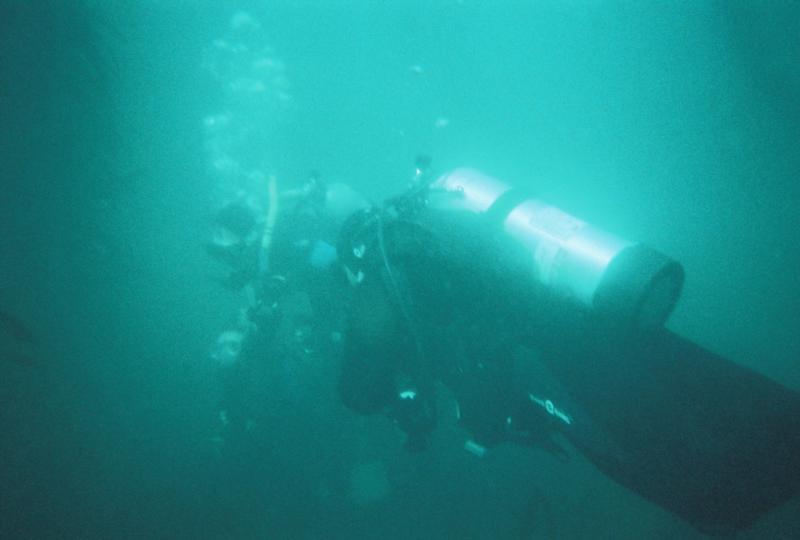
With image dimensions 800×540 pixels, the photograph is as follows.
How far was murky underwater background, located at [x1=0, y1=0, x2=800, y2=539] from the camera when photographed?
6660 millimetres

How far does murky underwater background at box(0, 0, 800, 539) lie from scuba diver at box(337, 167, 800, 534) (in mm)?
799

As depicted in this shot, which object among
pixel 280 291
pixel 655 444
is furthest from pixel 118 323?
pixel 655 444

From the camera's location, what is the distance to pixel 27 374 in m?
7.46

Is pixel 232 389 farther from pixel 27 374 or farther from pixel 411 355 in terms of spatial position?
pixel 27 374

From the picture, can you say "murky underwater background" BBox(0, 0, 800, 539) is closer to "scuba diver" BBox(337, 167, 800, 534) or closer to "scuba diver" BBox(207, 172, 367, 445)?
"scuba diver" BBox(207, 172, 367, 445)

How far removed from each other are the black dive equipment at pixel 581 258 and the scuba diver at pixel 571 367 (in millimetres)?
12

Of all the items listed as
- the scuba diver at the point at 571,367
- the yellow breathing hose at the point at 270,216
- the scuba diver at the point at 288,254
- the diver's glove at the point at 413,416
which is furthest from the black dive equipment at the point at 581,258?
the yellow breathing hose at the point at 270,216

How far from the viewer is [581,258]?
10.1 ft

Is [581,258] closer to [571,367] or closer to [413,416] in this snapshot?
[571,367]

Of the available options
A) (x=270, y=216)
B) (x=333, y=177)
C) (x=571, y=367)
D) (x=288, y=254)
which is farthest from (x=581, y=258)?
(x=333, y=177)

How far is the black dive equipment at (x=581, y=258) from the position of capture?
108 inches

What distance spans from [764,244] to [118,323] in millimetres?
17144

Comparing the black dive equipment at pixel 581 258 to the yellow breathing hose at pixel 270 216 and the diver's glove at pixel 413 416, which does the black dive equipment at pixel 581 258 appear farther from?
the yellow breathing hose at pixel 270 216

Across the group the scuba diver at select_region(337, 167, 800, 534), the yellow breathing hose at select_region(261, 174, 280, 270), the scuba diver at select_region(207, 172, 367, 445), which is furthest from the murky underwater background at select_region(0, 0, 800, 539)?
the scuba diver at select_region(337, 167, 800, 534)
